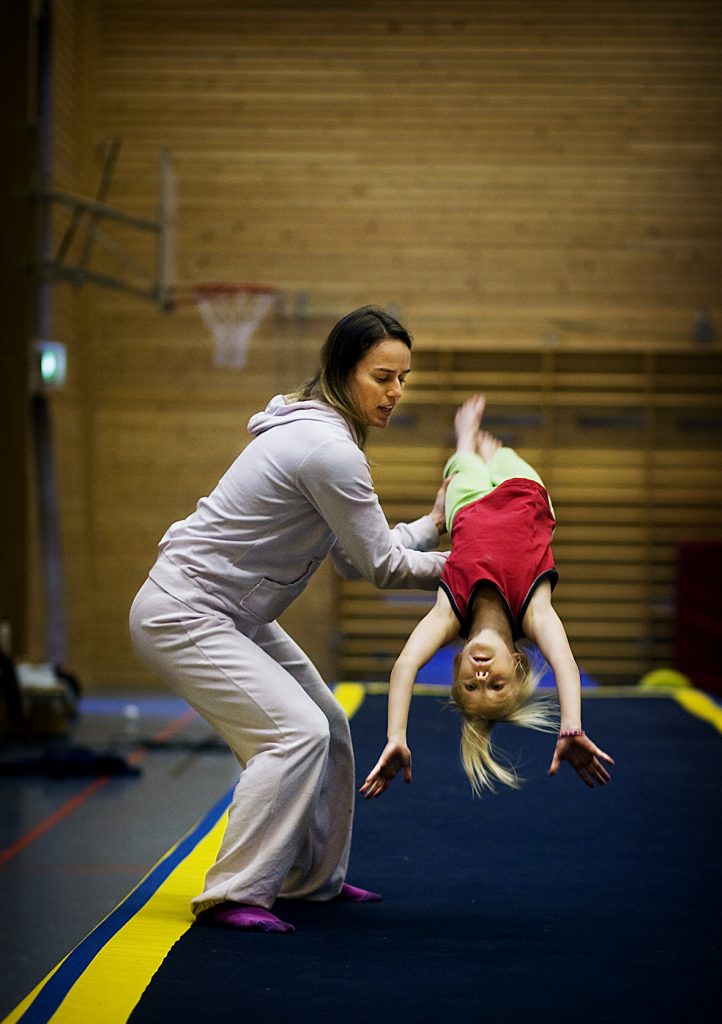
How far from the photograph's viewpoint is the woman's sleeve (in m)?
2.66

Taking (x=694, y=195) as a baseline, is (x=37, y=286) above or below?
below

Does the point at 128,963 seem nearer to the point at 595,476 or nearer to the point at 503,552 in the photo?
the point at 503,552

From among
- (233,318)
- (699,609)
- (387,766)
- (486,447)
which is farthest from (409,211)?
(387,766)

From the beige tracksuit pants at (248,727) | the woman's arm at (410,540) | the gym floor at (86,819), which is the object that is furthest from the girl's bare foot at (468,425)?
the gym floor at (86,819)

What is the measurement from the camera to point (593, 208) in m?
9.04

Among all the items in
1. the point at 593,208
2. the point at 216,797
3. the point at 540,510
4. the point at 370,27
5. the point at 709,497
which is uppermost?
the point at 370,27

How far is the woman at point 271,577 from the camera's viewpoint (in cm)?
269

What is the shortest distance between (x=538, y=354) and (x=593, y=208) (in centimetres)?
111

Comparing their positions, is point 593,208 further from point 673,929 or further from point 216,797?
point 673,929

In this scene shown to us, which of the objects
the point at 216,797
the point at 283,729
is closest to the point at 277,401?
the point at 283,729

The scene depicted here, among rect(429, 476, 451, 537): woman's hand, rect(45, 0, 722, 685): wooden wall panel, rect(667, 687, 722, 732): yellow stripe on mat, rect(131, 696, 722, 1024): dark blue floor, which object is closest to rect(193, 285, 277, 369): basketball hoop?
rect(45, 0, 722, 685): wooden wall panel

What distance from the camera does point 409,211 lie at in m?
9.05

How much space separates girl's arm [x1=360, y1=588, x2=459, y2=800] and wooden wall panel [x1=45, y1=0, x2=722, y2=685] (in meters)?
6.04

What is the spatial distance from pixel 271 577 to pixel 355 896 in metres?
0.80
